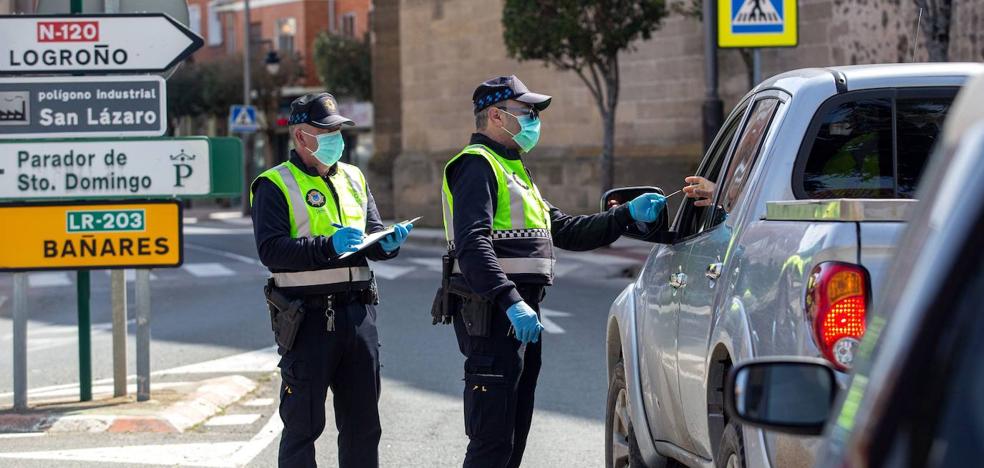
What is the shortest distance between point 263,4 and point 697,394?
57.9 meters

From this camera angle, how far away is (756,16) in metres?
12.6

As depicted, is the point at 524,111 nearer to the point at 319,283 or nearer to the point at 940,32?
the point at 319,283

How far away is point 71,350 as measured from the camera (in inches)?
526

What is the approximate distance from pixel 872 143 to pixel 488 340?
152 centimetres

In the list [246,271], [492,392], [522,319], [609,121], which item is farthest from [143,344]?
[609,121]

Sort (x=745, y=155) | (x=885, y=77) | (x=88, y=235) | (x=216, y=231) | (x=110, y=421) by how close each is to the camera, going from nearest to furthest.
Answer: (x=885, y=77), (x=745, y=155), (x=110, y=421), (x=88, y=235), (x=216, y=231)

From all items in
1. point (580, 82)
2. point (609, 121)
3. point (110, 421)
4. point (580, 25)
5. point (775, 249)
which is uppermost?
point (580, 25)

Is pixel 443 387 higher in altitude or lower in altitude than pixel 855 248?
lower

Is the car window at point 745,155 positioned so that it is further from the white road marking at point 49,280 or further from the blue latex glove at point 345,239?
the white road marking at point 49,280

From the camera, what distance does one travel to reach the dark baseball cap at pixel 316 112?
5710mm

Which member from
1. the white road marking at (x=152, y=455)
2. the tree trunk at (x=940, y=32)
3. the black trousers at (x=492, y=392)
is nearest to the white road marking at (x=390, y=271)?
the tree trunk at (x=940, y=32)

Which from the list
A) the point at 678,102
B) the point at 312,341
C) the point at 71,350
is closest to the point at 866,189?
the point at 312,341

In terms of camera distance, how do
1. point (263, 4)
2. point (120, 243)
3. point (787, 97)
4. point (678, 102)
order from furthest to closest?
point (263, 4) < point (678, 102) < point (120, 243) < point (787, 97)

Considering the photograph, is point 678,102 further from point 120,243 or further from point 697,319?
point 697,319
